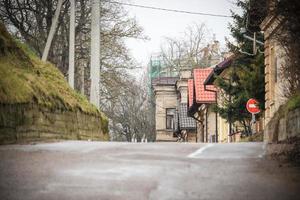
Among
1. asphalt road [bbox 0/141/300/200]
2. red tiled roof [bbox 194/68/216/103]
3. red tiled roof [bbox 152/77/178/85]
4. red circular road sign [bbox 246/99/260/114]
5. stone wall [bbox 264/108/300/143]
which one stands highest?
red tiled roof [bbox 152/77/178/85]

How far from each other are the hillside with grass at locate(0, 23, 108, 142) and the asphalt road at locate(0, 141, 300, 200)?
211cm

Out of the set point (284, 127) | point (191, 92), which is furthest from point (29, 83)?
point (191, 92)

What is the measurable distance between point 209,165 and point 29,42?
62.1ft

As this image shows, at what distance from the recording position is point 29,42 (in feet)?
85.4

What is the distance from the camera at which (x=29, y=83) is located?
13234 mm

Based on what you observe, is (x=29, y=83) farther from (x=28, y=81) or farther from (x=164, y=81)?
(x=164, y=81)

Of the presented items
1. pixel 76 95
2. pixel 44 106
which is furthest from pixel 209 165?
pixel 76 95

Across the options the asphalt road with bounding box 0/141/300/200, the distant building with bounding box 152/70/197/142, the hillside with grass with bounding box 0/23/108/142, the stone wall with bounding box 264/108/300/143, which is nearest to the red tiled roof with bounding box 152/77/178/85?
the distant building with bounding box 152/70/197/142

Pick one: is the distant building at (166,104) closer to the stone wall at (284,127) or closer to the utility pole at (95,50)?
the utility pole at (95,50)

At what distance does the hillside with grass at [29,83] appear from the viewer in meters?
11.8

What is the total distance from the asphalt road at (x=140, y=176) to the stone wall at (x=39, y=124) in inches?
54.6

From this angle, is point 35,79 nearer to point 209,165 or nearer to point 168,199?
point 209,165

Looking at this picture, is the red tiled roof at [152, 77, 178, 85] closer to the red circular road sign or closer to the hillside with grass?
the red circular road sign

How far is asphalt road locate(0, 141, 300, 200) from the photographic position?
6.21 metres
